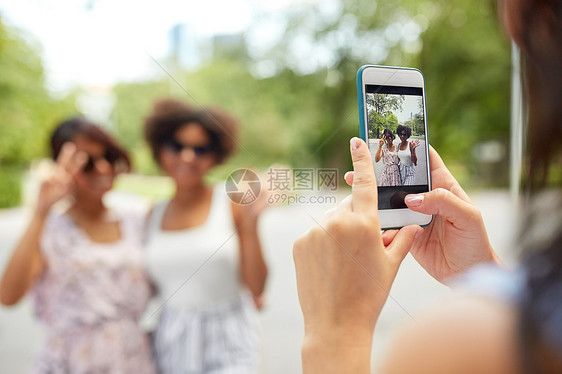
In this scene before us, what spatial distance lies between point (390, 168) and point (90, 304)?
3.06 ft

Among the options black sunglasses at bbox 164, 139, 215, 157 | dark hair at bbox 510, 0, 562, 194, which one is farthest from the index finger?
black sunglasses at bbox 164, 139, 215, 157

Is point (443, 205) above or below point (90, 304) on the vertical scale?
above

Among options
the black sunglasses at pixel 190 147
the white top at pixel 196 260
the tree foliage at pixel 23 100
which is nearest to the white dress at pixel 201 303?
the white top at pixel 196 260

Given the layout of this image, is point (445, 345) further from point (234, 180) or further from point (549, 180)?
point (234, 180)

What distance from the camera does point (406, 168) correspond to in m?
0.38

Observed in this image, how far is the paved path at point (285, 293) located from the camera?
1.30 feet

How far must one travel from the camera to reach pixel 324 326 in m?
0.33

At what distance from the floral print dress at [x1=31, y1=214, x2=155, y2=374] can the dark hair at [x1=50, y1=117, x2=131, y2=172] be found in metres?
0.26

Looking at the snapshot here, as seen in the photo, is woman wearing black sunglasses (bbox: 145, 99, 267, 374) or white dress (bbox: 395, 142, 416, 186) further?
woman wearing black sunglasses (bbox: 145, 99, 267, 374)

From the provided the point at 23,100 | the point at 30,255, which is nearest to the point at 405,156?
the point at 30,255

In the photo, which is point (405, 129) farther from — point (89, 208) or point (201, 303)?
point (89, 208)

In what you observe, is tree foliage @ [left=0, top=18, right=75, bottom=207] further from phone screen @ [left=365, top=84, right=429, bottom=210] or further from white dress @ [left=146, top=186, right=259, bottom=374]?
phone screen @ [left=365, top=84, right=429, bottom=210]

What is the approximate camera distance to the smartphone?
1.21 ft

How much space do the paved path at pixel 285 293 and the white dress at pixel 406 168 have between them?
0.23 ft
